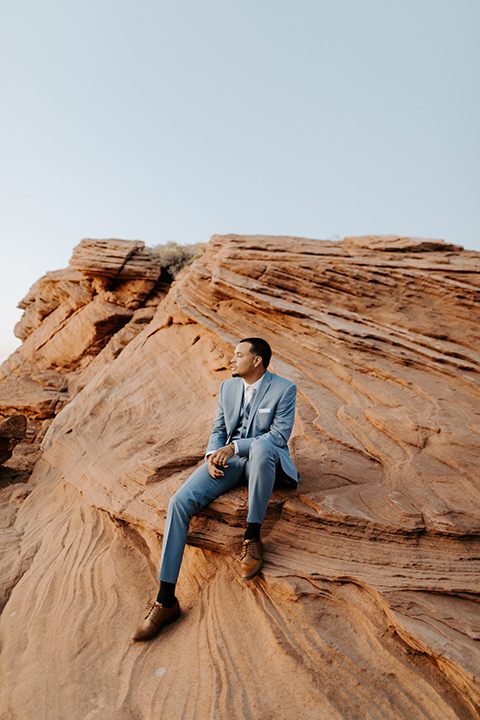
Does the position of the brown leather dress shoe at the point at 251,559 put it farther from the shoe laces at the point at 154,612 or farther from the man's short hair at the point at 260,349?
the man's short hair at the point at 260,349


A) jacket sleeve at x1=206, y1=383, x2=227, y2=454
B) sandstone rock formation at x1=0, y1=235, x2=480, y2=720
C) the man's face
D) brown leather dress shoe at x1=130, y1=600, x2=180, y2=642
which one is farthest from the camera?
the man's face

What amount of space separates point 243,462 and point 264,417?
0.46m

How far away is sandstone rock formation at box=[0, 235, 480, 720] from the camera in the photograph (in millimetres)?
3240

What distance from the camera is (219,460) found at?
3914 millimetres

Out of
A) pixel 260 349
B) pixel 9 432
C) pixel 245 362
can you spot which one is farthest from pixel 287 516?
pixel 9 432

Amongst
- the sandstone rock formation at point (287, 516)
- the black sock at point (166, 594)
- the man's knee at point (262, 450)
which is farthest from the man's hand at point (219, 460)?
the black sock at point (166, 594)

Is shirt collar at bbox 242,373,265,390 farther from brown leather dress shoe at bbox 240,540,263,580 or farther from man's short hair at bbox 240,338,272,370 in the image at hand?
brown leather dress shoe at bbox 240,540,263,580

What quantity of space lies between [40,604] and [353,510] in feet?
11.0

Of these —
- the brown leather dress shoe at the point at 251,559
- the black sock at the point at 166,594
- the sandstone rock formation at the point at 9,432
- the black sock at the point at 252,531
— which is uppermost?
the black sock at the point at 252,531

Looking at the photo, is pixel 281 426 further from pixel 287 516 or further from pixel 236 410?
pixel 287 516

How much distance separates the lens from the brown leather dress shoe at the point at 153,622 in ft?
11.7

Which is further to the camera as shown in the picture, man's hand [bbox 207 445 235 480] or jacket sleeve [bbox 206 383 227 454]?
jacket sleeve [bbox 206 383 227 454]

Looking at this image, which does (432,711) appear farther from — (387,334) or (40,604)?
(387,334)

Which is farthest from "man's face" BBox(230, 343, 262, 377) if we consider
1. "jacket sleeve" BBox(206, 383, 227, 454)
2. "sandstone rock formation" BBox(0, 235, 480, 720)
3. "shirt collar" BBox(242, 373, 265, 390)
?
"sandstone rock formation" BBox(0, 235, 480, 720)
